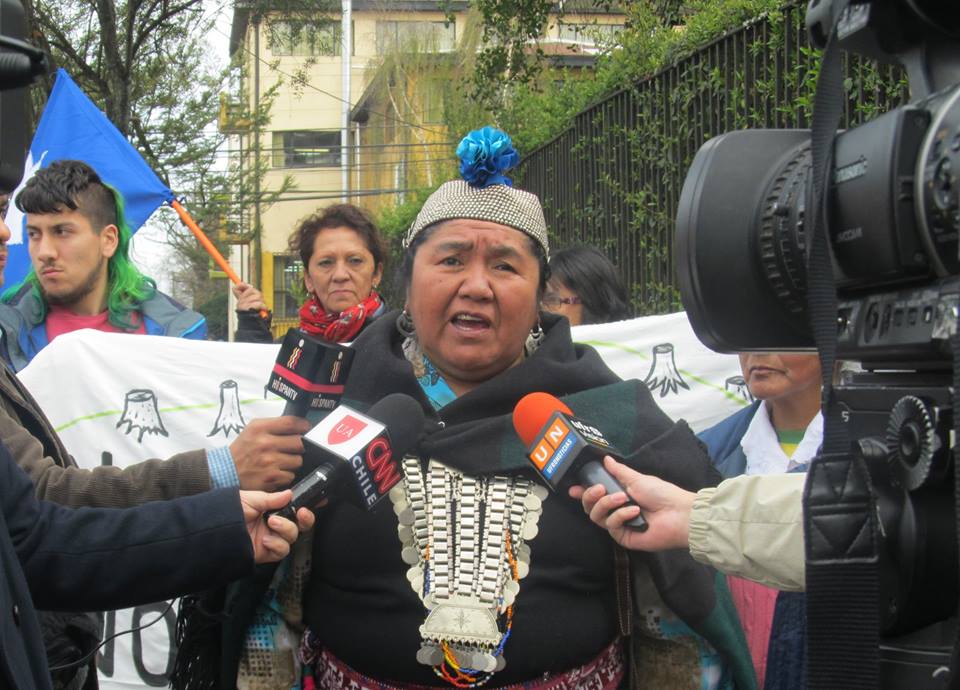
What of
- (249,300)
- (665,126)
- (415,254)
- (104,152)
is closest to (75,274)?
(249,300)

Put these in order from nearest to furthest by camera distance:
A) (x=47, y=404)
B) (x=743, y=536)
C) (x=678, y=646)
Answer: (x=743, y=536) < (x=678, y=646) < (x=47, y=404)

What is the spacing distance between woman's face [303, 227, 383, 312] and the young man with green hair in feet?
2.15

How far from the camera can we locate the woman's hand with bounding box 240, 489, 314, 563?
2.46 metres

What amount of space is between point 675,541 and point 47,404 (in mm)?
3068

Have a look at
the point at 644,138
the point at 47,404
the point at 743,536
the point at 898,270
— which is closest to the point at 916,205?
the point at 898,270

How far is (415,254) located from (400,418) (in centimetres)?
57

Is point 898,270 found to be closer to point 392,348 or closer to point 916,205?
point 916,205

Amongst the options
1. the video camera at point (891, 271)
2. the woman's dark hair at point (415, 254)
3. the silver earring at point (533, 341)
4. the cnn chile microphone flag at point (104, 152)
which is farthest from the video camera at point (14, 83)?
the cnn chile microphone flag at point (104, 152)

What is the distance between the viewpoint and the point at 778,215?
5.97ft

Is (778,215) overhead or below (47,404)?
overhead

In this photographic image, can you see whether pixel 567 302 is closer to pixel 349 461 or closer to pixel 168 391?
pixel 168 391

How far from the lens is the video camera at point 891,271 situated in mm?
1499

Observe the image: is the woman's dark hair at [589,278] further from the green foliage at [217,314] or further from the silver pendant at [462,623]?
the green foliage at [217,314]

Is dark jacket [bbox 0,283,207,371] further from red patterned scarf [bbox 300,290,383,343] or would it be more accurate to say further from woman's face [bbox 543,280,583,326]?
woman's face [bbox 543,280,583,326]
